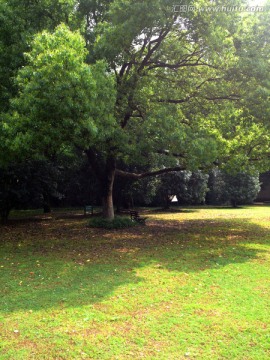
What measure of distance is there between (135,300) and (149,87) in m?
10.0

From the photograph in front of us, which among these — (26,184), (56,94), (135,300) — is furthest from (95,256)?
(26,184)

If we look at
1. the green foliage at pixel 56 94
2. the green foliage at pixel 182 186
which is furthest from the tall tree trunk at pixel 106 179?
the green foliage at pixel 182 186

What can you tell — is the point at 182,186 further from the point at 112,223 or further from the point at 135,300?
the point at 135,300

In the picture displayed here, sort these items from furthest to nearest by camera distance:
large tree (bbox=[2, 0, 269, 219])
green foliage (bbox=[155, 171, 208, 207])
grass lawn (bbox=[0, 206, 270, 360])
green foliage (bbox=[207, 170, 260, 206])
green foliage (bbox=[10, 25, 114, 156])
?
green foliage (bbox=[207, 170, 260, 206]) < green foliage (bbox=[155, 171, 208, 207]) < large tree (bbox=[2, 0, 269, 219]) < green foliage (bbox=[10, 25, 114, 156]) < grass lawn (bbox=[0, 206, 270, 360])

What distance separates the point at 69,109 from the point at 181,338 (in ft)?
18.3

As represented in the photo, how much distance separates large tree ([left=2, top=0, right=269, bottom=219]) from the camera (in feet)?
26.7

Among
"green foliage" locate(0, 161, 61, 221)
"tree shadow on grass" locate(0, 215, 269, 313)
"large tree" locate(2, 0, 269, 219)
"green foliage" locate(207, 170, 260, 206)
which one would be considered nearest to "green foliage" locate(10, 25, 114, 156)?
"large tree" locate(2, 0, 269, 219)

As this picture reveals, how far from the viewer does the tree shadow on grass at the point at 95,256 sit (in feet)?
20.8

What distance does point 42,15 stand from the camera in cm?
1143

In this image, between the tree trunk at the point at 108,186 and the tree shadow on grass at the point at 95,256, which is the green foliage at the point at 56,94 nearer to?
the tree shadow on grass at the point at 95,256

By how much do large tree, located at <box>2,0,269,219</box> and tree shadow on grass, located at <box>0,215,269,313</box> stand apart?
274 cm

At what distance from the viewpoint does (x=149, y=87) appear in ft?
46.2

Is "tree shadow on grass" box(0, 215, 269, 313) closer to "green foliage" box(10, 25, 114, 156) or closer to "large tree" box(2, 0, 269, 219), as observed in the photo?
"large tree" box(2, 0, 269, 219)

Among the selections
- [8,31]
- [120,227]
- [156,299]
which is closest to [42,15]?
[8,31]
